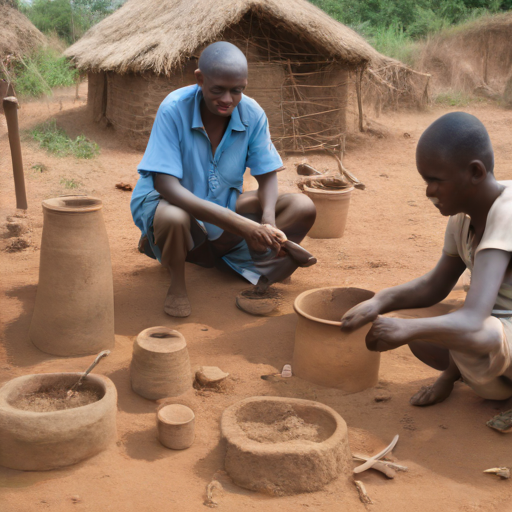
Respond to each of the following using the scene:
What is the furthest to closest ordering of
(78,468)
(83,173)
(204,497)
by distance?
(83,173)
(78,468)
(204,497)

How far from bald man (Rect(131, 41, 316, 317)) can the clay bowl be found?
3.55 ft

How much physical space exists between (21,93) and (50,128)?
12.5 ft

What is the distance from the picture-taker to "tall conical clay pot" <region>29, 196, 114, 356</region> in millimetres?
2670

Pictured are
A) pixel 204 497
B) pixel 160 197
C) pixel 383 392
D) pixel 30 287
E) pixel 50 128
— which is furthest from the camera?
pixel 50 128

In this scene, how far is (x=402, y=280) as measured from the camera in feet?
12.9

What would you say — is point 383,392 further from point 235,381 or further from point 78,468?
point 78,468

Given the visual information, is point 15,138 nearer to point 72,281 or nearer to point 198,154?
point 198,154

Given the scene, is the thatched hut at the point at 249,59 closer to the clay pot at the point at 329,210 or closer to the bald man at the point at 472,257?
the clay pot at the point at 329,210

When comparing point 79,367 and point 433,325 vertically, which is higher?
point 433,325

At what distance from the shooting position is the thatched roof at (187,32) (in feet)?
26.3

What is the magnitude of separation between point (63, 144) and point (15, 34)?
8.33 m

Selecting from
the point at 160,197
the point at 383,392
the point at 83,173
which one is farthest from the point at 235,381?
the point at 83,173

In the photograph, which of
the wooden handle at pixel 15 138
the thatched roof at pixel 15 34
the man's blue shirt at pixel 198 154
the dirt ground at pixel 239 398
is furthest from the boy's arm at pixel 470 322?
the thatched roof at pixel 15 34

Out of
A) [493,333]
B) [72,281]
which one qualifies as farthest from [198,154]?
[493,333]
